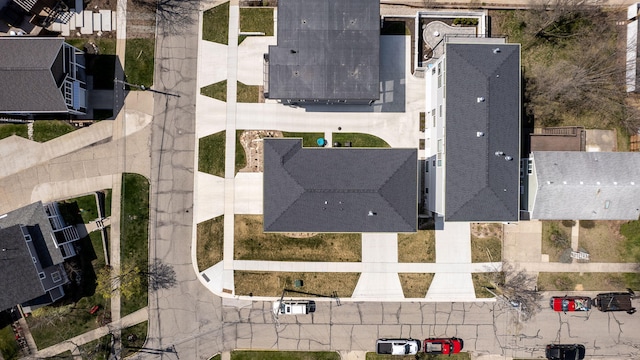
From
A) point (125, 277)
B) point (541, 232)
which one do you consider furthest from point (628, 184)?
point (125, 277)

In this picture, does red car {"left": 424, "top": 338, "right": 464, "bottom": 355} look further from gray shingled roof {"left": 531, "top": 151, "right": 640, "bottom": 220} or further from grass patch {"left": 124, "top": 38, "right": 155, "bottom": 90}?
grass patch {"left": 124, "top": 38, "right": 155, "bottom": 90}

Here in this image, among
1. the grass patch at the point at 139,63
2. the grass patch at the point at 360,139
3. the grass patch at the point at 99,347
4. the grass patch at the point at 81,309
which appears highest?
the grass patch at the point at 139,63

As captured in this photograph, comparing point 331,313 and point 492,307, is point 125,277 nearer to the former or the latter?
point 331,313

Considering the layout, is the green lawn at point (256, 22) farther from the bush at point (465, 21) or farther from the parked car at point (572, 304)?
the parked car at point (572, 304)

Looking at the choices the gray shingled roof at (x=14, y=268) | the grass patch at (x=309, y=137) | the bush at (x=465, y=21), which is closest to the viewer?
the gray shingled roof at (x=14, y=268)

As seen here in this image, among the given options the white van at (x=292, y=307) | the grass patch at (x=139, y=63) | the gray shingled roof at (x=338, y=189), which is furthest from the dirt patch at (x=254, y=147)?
the white van at (x=292, y=307)
